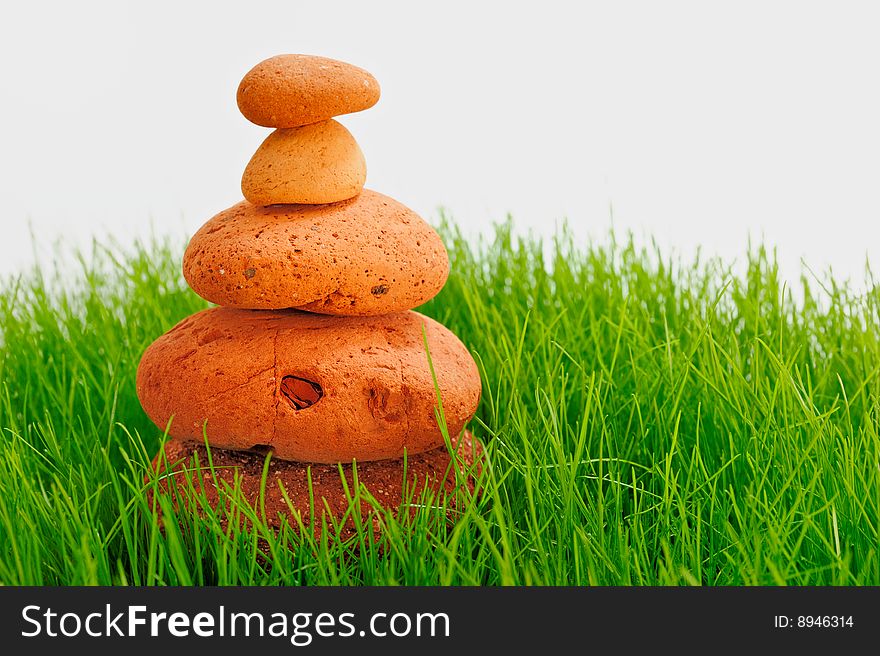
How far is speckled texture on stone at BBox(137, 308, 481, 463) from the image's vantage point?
1.65m

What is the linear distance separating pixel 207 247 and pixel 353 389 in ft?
1.15

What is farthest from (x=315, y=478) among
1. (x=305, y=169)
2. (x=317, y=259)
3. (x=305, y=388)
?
(x=305, y=169)

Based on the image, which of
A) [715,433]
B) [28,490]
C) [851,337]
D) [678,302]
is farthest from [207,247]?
[851,337]

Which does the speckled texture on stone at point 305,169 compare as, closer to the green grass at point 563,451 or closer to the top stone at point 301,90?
the top stone at point 301,90

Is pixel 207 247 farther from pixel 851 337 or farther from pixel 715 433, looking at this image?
pixel 851 337

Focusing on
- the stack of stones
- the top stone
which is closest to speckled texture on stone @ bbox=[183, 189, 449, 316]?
the stack of stones

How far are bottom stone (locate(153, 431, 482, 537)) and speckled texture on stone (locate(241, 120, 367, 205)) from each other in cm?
47

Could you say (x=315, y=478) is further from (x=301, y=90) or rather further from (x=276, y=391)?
(x=301, y=90)

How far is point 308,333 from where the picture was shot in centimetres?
171

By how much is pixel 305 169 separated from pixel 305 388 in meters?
0.38

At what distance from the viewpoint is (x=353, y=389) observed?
1650mm

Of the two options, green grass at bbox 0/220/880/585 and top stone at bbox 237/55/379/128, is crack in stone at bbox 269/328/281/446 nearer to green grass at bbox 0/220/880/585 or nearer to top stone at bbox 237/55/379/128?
green grass at bbox 0/220/880/585

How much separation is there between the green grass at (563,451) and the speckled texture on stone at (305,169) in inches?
18.1

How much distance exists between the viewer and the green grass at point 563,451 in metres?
1.49
